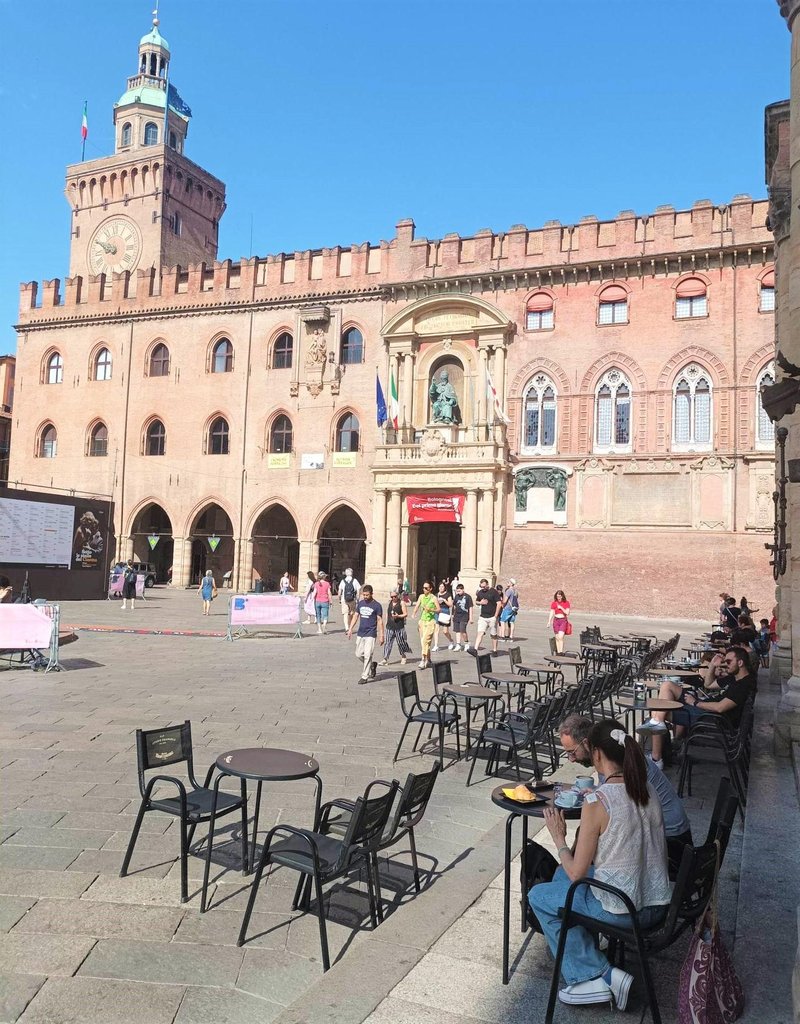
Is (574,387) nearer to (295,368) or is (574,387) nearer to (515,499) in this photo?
(515,499)

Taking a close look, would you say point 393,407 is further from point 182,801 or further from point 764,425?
point 182,801

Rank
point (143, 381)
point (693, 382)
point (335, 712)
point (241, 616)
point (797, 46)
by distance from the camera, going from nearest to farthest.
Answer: point (797, 46) < point (335, 712) < point (241, 616) < point (693, 382) < point (143, 381)

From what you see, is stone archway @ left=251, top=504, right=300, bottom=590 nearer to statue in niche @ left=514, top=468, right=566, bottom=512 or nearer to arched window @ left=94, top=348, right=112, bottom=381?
statue in niche @ left=514, top=468, right=566, bottom=512

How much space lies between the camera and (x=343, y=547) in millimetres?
36812

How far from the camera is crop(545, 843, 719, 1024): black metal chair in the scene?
312 centimetres

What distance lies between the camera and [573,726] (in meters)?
4.13

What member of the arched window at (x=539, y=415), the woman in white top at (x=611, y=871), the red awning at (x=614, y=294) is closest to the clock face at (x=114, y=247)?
the arched window at (x=539, y=415)

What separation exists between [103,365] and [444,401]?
17.9m

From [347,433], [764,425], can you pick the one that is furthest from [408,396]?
[764,425]

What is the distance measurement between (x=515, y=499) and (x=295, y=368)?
1136 centimetres

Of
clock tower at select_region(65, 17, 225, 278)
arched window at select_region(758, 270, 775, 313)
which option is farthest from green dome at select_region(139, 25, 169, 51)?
arched window at select_region(758, 270, 775, 313)

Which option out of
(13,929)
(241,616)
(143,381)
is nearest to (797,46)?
(13,929)

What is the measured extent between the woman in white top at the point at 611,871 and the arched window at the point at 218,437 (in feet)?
110

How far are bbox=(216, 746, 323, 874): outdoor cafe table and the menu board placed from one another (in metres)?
22.2
